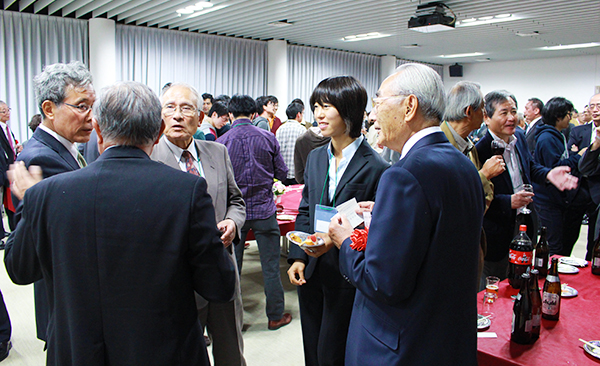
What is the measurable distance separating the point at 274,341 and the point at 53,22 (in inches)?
299

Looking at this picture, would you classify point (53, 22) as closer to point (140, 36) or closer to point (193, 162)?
point (140, 36)

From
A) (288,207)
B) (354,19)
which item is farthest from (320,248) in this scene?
(354,19)

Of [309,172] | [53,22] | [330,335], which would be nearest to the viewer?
[330,335]

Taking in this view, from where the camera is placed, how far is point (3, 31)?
738 centimetres

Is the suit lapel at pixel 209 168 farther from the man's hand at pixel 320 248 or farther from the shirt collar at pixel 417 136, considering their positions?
the shirt collar at pixel 417 136

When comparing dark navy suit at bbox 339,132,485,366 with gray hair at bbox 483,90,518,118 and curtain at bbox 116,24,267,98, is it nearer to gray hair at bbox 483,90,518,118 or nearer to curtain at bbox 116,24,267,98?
gray hair at bbox 483,90,518,118

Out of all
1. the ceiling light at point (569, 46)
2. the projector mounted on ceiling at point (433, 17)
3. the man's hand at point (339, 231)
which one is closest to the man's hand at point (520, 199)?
the man's hand at point (339, 231)

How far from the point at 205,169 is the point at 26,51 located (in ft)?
24.7

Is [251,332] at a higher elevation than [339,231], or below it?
below

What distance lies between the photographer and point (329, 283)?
6.41 ft

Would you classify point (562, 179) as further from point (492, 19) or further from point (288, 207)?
point (492, 19)

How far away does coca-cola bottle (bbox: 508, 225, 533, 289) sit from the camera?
1.96m

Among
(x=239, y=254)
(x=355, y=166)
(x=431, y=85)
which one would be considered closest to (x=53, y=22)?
(x=239, y=254)

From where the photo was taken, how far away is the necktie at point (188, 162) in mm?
2000
